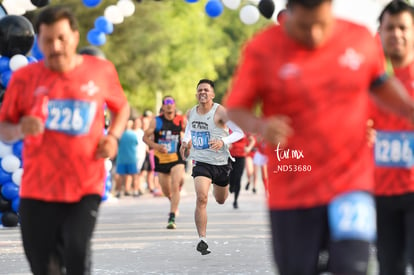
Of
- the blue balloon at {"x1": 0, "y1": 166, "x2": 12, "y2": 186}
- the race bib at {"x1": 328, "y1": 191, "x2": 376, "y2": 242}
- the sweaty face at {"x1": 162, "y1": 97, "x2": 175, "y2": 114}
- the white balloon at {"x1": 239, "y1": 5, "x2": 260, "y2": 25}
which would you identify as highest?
the white balloon at {"x1": 239, "y1": 5, "x2": 260, "y2": 25}

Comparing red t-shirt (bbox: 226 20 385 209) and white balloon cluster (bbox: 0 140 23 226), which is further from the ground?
white balloon cluster (bbox: 0 140 23 226)

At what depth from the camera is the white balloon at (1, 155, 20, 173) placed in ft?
52.0

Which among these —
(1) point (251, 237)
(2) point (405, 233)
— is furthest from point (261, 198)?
(2) point (405, 233)

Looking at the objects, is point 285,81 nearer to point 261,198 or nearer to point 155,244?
point 155,244

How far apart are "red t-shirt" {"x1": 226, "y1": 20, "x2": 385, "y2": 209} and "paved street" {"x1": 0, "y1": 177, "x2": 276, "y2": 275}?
531 cm

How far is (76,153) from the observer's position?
243 inches

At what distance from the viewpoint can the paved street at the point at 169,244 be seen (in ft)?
35.9

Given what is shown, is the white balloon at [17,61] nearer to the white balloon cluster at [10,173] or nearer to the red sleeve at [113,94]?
the white balloon cluster at [10,173]

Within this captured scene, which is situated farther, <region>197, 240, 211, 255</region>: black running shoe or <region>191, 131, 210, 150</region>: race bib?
<region>191, 131, 210, 150</region>: race bib

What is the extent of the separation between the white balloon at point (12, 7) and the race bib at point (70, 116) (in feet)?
34.8

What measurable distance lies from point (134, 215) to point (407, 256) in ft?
43.0

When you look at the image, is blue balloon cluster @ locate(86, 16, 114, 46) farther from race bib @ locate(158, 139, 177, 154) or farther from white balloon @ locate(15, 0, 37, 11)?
white balloon @ locate(15, 0, 37, 11)

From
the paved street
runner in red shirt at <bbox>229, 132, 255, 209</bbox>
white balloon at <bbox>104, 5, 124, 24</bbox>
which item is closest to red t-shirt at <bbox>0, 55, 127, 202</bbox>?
the paved street

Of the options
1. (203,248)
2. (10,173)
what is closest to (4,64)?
(10,173)
